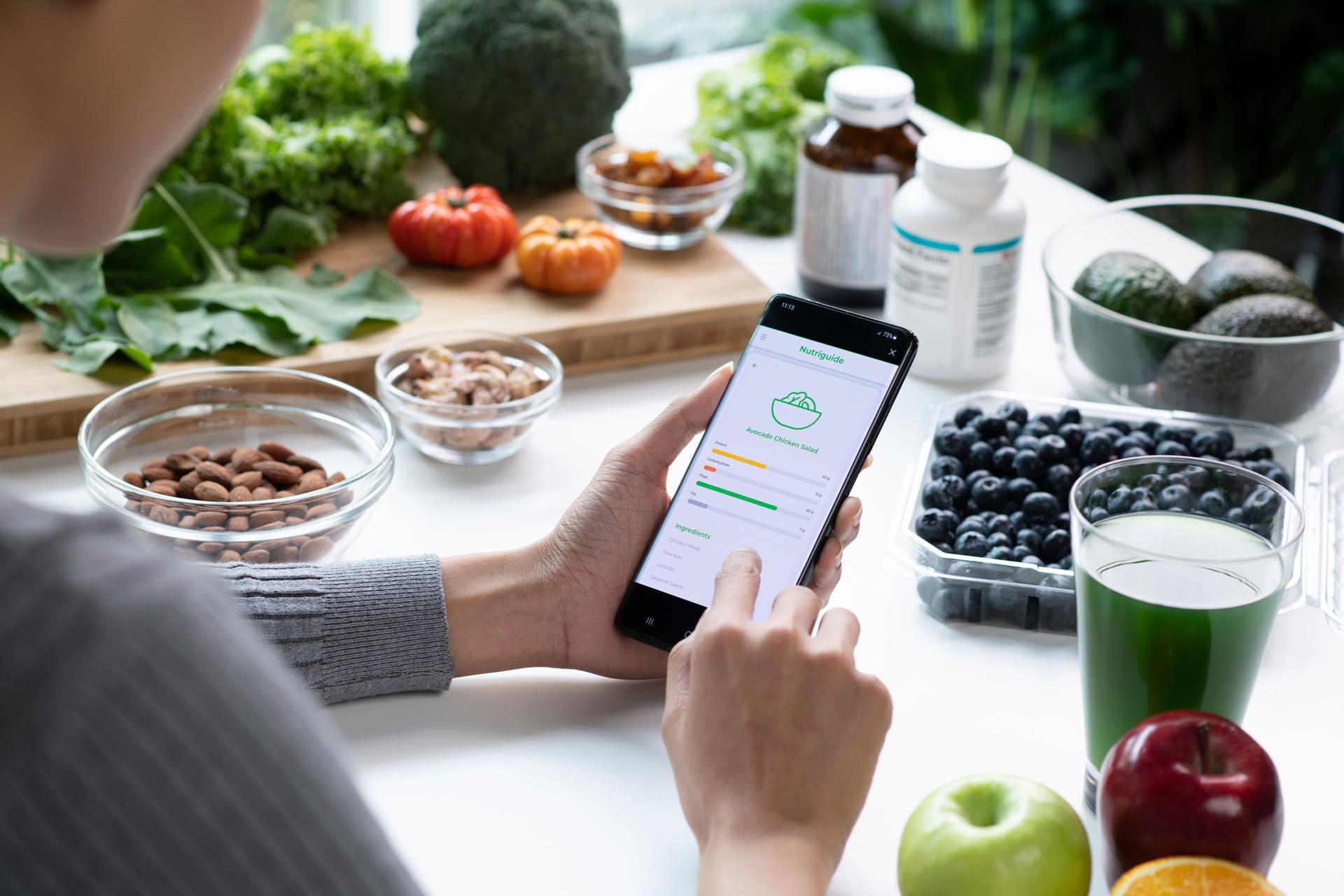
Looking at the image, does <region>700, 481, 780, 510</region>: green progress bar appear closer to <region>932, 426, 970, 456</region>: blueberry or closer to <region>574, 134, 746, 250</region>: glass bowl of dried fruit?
<region>932, 426, 970, 456</region>: blueberry

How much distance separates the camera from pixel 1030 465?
1115 millimetres

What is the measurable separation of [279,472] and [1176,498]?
705 mm

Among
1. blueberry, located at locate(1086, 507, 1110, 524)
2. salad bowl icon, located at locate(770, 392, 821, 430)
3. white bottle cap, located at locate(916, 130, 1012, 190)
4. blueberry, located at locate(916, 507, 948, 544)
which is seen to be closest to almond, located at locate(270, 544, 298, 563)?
salad bowl icon, located at locate(770, 392, 821, 430)

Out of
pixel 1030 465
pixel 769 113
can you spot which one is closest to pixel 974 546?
pixel 1030 465

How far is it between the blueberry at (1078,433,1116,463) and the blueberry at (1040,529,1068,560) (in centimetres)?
13

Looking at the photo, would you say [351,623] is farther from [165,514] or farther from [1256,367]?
[1256,367]

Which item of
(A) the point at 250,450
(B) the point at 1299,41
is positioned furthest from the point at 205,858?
(B) the point at 1299,41

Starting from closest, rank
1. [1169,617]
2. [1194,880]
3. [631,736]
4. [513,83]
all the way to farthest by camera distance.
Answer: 1. [1194,880]
2. [1169,617]
3. [631,736]
4. [513,83]

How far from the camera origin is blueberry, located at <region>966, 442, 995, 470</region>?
3.71 feet

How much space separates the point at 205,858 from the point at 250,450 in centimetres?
68

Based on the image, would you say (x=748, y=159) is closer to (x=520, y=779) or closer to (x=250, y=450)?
(x=250, y=450)

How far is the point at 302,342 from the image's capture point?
4.45 ft

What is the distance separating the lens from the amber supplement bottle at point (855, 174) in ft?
4.69

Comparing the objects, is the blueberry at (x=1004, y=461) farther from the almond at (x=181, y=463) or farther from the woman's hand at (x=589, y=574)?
the almond at (x=181, y=463)
